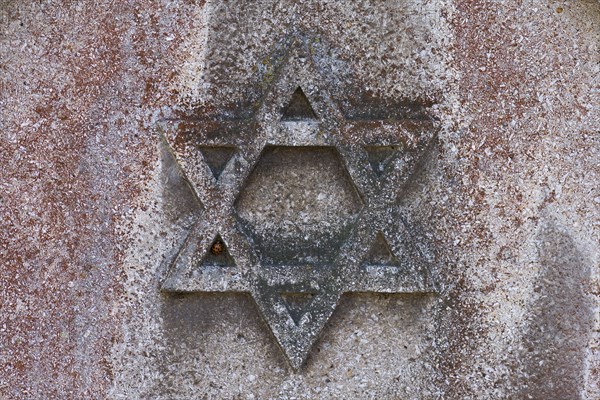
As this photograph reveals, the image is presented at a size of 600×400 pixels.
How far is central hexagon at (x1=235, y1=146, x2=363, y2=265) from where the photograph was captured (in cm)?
180

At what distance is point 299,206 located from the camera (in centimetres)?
180

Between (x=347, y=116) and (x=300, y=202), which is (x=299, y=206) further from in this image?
(x=347, y=116)

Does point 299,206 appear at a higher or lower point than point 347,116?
lower

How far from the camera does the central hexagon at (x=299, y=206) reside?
1796 millimetres

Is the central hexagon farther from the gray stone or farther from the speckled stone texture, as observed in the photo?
the speckled stone texture

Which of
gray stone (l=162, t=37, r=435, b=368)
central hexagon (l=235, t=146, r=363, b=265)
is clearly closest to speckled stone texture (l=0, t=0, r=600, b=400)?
gray stone (l=162, t=37, r=435, b=368)

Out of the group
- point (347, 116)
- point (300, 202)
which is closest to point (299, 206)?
point (300, 202)

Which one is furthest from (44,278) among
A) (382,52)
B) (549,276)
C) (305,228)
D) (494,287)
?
(549,276)

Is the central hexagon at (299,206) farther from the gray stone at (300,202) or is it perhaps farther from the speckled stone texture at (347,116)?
the speckled stone texture at (347,116)

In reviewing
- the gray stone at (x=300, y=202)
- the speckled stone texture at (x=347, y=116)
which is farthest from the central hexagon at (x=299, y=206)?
the speckled stone texture at (x=347, y=116)

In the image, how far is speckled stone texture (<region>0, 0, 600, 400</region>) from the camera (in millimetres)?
1765

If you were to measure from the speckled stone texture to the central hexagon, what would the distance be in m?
0.16

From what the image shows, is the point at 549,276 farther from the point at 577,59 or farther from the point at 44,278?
the point at 44,278

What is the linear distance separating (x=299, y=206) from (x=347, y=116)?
0.30 m
